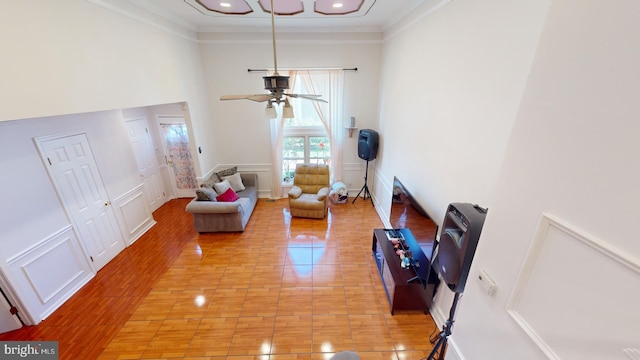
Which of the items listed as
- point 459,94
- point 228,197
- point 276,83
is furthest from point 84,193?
point 459,94

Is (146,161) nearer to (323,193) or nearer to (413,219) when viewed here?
(323,193)

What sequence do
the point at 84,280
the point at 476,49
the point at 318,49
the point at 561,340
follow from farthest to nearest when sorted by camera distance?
1. the point at 318,49
2. the point at 84,280
3. the point at 476,49
4. the point at 561,340

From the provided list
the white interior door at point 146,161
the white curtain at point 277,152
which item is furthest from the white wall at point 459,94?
the white interior door at point 146,161

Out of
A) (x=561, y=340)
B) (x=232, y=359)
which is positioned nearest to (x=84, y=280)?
(x=232, y=359)

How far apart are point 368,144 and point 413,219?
2.16 m

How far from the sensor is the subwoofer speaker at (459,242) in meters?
1.47

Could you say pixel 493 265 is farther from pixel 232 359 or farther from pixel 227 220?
pixel 227 220

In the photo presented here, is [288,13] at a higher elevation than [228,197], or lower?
higher

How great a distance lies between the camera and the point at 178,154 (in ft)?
16.9

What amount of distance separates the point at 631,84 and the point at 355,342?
2577mm

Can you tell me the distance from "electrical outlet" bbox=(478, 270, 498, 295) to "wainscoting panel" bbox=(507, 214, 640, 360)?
11 cm

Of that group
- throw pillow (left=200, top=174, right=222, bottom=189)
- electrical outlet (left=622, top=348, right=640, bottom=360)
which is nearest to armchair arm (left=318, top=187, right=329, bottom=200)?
throw pillow (left=200, top=174, right=222, bottom=189)

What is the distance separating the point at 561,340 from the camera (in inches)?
34.7

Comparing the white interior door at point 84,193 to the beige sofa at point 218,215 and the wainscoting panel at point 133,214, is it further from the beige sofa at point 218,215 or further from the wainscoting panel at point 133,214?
the beige sofa at point 218,215
